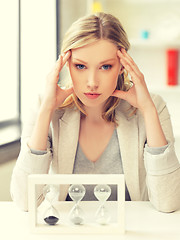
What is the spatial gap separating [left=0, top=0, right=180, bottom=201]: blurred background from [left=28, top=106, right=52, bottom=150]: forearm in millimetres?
1039

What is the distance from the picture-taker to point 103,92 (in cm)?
133

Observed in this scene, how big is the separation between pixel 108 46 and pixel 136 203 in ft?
1.75

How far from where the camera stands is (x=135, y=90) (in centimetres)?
146

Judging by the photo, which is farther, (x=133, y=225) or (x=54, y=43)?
(x=54, y=43)

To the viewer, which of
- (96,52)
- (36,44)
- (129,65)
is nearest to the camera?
(96,52)

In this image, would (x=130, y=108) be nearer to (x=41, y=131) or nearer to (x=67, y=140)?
(x=67, y=140)

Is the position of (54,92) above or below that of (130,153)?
above

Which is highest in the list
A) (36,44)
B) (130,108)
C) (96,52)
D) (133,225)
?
(96,52)

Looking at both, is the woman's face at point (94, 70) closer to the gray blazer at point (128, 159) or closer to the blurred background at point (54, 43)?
the gray blazer at point (128, 159)

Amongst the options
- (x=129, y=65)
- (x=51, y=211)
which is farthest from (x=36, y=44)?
(x=51, y=211)

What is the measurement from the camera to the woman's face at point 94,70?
1274 millimetres

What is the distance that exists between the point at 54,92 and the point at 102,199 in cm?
47

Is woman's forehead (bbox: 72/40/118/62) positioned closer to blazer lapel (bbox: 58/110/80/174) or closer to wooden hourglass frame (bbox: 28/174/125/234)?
blazer lapel (bbox: 58/110/80/174)

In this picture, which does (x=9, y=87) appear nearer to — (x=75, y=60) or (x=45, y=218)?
(x=75, y=60)
